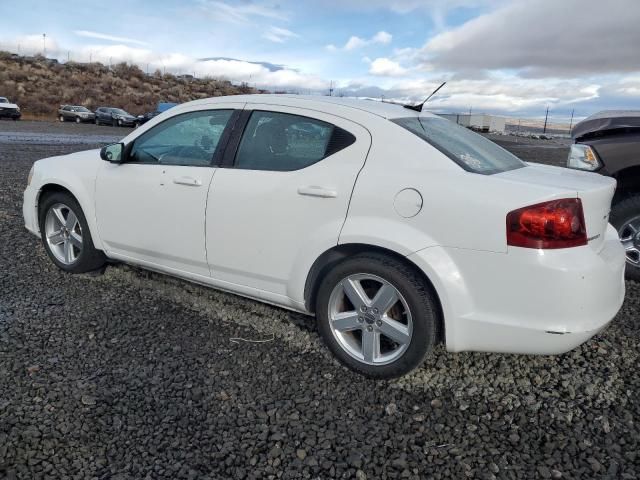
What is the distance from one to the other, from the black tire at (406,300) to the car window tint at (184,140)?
132cm

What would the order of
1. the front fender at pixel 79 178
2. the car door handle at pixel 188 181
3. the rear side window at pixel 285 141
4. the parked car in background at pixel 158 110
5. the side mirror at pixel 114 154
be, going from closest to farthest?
the rear side window at pixel 285 141, the car door handle at pixel 188 181, the side mirror at pixel 114 154, the front fender at pixel 79 178, the parked car in background at pixel 158 110

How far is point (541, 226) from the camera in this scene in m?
2.53

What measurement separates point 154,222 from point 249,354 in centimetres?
126

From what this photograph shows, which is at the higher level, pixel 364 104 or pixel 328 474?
pixel 364 104

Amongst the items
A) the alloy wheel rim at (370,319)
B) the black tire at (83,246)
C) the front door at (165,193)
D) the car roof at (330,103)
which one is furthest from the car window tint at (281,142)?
the black tire at (83,246)

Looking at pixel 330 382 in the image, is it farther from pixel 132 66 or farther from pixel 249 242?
pixel 132 66

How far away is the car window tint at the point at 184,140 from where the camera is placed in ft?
12.0

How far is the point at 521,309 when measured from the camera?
262 cm

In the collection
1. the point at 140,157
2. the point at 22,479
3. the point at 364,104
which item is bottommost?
the point at 22,479

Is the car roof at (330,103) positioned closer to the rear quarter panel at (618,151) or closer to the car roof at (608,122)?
the rear quarter panel at (618,151)

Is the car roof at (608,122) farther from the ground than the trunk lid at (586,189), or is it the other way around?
the car roof at (608,122)

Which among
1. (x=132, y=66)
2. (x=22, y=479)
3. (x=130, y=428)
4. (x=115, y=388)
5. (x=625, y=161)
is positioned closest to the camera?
(x=22, y=479)

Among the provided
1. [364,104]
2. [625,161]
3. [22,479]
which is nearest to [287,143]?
[364,104]

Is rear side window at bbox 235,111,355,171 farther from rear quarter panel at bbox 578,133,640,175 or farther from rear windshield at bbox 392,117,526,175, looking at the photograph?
rear quarter panel at bbox 578,133,640,175
